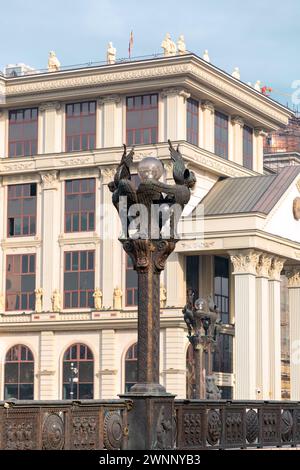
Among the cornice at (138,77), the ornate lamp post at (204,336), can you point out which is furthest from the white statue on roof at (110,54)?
the ornate lamp post at (204,336)

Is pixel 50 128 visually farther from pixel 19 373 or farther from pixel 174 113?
pixel 19 373

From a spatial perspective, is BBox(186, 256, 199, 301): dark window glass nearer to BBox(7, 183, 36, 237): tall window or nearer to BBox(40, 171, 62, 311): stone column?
BBox(40, 171, 62, 311): stone column

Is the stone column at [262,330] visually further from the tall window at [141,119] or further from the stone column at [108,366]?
the tall window at [141,119]

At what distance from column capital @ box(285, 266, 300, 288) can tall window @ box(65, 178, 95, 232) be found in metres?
13.2

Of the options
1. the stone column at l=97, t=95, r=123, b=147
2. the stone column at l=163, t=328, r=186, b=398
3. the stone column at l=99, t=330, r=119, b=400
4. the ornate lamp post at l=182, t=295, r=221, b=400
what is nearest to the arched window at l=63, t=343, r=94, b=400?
the stone column at l=99, t=330, r=119, b=400

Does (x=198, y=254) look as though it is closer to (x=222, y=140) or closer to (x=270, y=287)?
(x=270, y=287)

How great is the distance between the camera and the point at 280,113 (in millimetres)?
76375

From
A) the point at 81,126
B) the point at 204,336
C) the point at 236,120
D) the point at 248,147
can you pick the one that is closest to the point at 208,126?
the point at 236,120

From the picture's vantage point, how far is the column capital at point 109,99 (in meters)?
67.4

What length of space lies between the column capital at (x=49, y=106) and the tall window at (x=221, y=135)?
9.75 meters

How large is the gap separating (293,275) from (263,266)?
7.80 m

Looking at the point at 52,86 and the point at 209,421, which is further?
the point at 52,86
